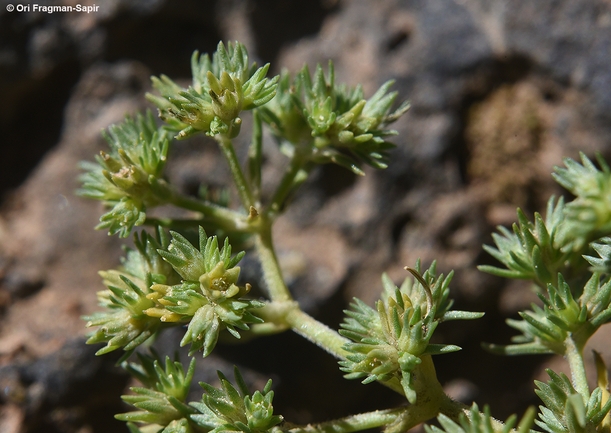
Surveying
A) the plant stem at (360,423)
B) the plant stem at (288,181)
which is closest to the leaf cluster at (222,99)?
the plant stem at (288,181)

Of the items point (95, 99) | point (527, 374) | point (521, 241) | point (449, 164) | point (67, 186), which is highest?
point (95, 99)

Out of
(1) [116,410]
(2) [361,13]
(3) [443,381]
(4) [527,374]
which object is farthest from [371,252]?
(1) [116,410]

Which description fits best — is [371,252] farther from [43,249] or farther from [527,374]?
[43,249]

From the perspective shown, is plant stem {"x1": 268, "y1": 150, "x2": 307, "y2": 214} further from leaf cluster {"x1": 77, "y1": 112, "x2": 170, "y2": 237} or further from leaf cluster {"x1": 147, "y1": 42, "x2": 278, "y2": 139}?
leaf cluster {"x1": 77, "y1": 112, "x2": 170, "y2": 237}

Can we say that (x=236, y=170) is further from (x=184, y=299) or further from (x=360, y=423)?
(x=360, y=423)

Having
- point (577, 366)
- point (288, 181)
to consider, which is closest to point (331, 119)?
point (288, 181)

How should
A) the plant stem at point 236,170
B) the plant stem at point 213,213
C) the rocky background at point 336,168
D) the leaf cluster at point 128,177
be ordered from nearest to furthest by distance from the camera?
the leaf cluster at point 128,177, the plant stem at point 236,170, the plant stem at point 213,213, the rocky background at point 336,168

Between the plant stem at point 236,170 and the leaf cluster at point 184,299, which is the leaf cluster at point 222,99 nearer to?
the plant stem at point 236,170
